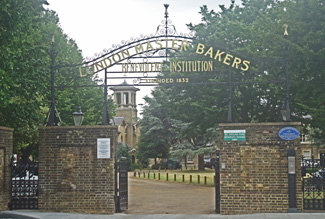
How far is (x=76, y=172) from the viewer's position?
56.3ft

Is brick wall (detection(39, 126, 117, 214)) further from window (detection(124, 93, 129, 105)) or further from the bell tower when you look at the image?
window (detection(124, 93, 129, 105))

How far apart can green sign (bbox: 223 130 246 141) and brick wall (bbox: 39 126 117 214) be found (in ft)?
11.9

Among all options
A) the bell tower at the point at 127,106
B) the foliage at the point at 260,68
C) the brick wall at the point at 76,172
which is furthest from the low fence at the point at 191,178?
the bell tower at the point at 127,106

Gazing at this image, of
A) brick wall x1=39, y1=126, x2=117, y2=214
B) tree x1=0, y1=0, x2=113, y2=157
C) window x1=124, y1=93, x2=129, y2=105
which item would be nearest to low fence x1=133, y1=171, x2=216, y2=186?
tree x1=0, y1=0, x2=113, y2=157

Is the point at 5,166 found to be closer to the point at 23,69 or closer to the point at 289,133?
the point at 23,69

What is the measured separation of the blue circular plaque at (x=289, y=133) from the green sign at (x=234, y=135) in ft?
3.88

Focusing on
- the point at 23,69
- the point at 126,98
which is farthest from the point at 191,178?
the point at 126,98

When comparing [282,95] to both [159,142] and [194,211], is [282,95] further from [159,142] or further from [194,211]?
[159,142]

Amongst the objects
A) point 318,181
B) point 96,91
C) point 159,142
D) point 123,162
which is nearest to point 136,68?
point 123,162

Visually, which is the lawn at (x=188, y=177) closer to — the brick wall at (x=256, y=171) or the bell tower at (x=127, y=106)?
the brick wall at (x=256, y=171)

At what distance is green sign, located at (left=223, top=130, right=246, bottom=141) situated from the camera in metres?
16.6

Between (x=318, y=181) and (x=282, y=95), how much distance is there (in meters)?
11.0

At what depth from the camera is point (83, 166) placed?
674 inches

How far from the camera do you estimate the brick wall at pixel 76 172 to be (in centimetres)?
1702
